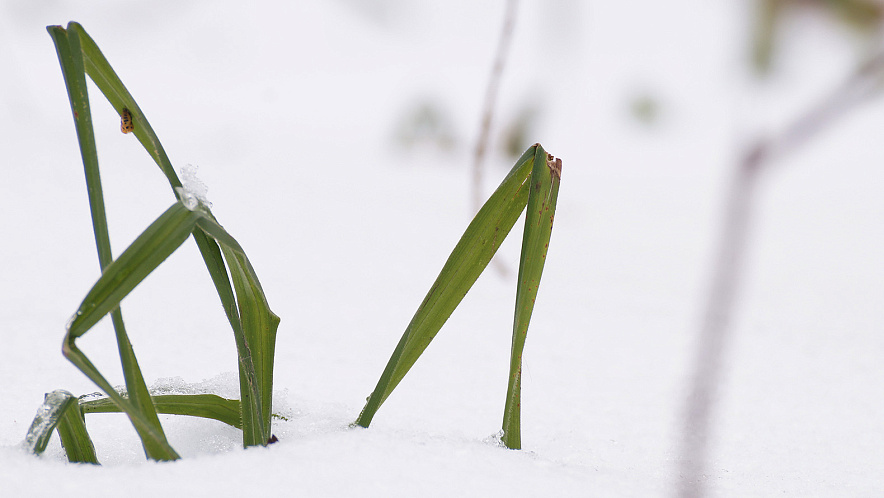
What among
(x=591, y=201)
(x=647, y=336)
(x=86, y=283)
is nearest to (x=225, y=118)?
(x=591, y=201)

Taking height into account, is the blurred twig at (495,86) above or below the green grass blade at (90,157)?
above

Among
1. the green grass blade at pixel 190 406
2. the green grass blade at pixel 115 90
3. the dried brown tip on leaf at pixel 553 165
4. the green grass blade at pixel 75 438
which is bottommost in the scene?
the green grass blade at pixel 75 438

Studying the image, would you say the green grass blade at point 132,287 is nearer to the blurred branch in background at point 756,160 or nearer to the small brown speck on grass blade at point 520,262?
the small brown speck on grass blade at point 520,262

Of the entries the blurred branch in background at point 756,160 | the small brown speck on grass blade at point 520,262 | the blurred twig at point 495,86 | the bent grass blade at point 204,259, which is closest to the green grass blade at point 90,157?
the bent grass blade at point 204,259

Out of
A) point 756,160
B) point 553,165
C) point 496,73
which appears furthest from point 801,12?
point 496,73

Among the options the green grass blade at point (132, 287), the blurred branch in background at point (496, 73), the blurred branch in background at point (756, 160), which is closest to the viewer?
the blurred branch in background at point (756, 160)

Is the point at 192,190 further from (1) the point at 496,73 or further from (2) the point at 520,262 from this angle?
(1) the point at 496,73
